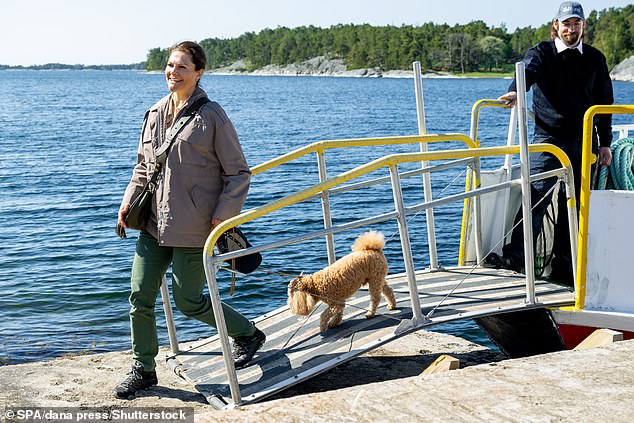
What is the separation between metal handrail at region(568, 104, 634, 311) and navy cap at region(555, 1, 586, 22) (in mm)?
976

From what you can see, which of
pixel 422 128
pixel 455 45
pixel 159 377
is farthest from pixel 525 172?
pixel 455 45

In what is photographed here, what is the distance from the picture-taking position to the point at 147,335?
5402 mm

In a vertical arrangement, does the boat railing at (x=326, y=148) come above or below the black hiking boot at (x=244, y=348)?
above

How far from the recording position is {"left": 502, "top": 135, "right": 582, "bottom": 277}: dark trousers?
21.7 feet

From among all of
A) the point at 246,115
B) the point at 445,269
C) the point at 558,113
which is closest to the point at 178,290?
the point at 445,269

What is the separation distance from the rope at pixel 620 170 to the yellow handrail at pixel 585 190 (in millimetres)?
843

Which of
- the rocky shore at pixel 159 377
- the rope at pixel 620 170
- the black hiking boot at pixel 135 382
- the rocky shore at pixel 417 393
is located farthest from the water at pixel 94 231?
the rope at pixel 620 170

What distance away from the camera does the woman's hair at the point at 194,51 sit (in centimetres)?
513

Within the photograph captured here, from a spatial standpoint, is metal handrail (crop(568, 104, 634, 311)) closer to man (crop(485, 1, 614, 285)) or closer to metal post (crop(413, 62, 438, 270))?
man (crop(485, 1, 614, 285))

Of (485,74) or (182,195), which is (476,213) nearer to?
(182,195)

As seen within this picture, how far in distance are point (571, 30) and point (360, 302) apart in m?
2.71

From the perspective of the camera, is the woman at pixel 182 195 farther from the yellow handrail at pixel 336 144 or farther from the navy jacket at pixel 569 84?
the navy jacket at pixel 569 84

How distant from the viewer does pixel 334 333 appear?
5.79 metres

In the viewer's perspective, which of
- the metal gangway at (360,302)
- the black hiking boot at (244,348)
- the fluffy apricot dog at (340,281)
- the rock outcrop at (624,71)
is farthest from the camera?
the rock outcrop at (624,71)
